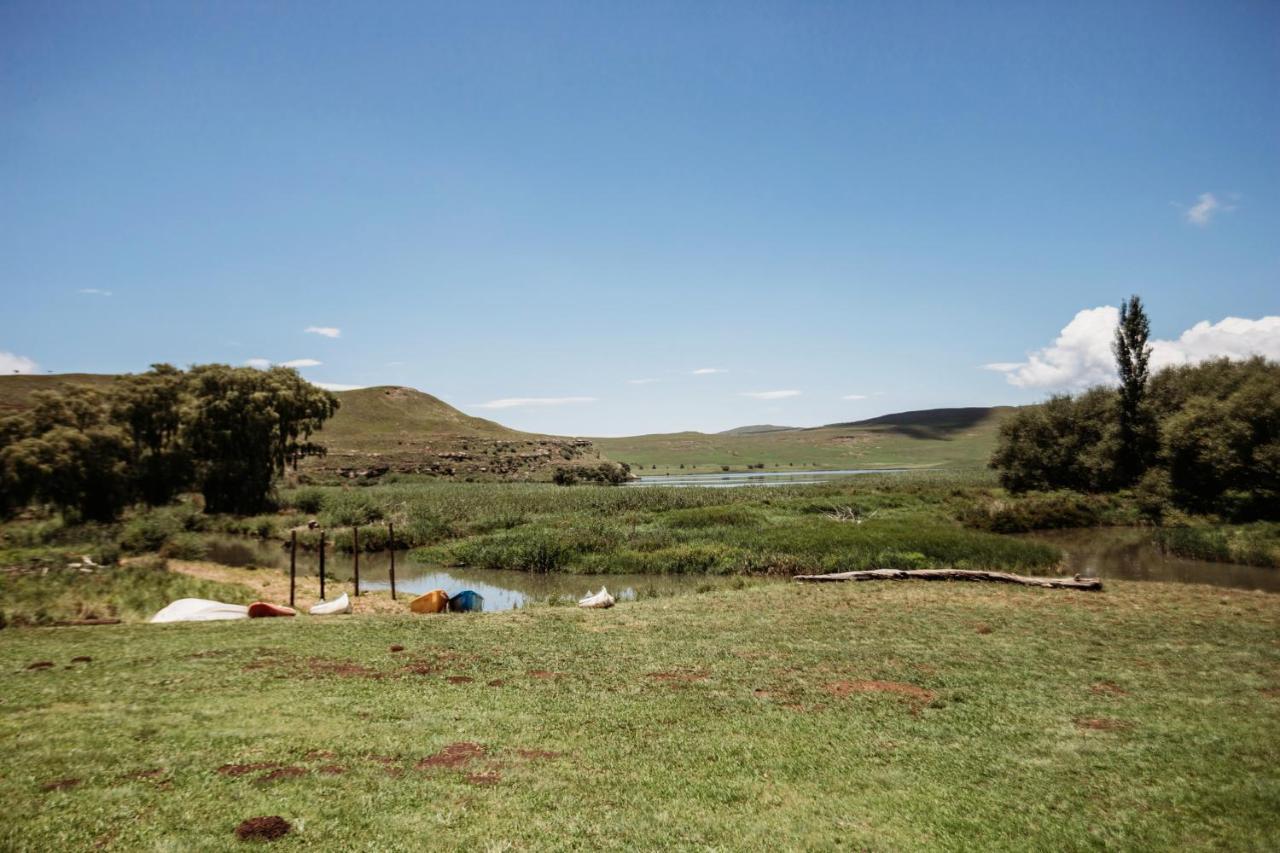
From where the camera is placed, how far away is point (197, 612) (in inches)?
706

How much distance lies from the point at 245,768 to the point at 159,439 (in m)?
55.5

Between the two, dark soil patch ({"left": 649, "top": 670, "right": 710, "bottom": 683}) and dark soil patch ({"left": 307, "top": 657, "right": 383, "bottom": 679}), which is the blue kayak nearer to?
dark soil patch ({"left": 307, "top": 657, "right": 383, "bottom": 679})

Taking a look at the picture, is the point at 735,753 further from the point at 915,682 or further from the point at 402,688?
the point at 402,688

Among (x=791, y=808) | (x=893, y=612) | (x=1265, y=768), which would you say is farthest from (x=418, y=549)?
(x=1265, y=768)

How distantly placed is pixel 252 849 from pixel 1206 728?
1273 cm

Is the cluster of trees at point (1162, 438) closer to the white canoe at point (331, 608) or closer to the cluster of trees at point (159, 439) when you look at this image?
the white canoe at point (331, 608)

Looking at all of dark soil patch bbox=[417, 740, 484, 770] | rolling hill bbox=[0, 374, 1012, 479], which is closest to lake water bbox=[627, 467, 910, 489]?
rolling hill bbox=[0, 374, 1012, 479]

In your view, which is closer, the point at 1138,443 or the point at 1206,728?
the point at 1206,728

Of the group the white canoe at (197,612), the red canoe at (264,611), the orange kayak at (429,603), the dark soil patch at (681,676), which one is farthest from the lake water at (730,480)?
the dark soil patch at (681,676)

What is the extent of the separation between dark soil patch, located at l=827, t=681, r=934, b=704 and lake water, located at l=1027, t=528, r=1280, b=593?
63.9ft

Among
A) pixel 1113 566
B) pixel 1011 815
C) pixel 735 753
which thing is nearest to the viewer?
pixel 1011 815

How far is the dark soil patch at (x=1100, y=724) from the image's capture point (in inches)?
403

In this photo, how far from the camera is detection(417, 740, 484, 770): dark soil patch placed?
28.2ft

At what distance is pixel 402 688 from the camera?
11812 mm
